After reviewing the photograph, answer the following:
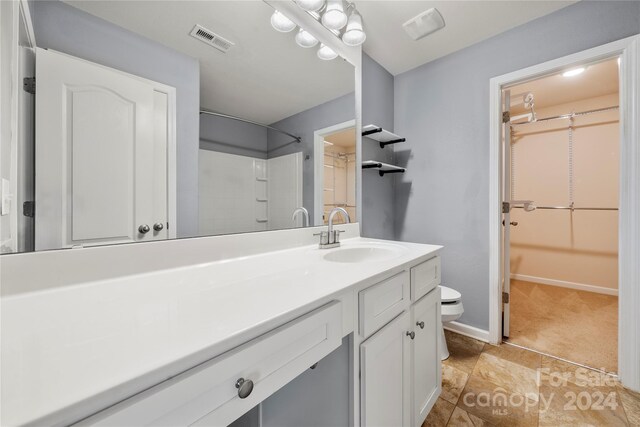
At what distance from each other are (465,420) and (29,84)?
84.3 inches

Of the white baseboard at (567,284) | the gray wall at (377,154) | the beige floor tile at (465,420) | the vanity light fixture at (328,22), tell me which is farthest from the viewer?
the white baseboard at (567,284)

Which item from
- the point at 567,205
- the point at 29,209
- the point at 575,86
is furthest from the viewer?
the point at 567,205

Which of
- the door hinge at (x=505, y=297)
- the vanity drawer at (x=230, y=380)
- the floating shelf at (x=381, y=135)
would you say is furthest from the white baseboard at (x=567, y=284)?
the vanity drawer at (x=230, y=380)

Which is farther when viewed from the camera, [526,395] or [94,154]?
[526,395]

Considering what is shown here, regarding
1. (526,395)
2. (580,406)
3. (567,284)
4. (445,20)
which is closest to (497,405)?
(526,395)

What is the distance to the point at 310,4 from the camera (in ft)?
4.66

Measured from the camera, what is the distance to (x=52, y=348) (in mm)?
417

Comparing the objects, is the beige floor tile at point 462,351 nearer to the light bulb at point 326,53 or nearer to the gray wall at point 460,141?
the gray wall at point 460,141

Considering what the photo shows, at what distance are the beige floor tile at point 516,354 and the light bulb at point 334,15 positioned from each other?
2.43 metres

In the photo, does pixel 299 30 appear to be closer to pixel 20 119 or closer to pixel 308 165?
pixel 308 165

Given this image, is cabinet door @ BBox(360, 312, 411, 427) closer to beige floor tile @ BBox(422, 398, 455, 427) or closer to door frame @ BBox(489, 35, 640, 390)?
beige floor tile @ BBox(422, 398, 455, 427)

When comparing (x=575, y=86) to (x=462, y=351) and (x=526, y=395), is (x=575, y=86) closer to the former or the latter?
(x=462, y=351)

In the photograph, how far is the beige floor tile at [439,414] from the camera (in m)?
1.26

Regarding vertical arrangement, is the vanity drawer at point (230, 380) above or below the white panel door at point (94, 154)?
below
